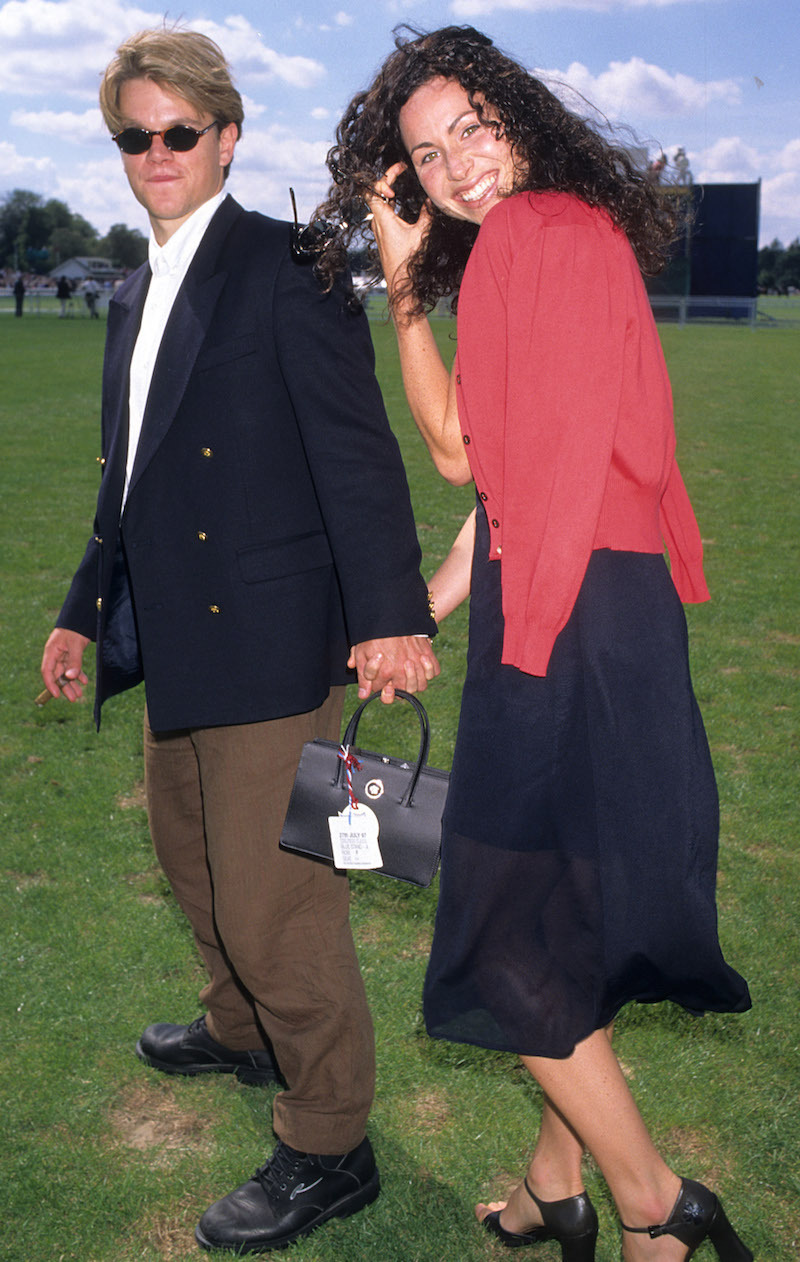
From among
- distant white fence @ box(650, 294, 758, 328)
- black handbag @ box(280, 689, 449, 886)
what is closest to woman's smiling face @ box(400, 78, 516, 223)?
black handbag @ box(280, 689, 449, 886)

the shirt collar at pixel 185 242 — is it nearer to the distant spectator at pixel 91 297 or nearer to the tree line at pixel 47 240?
the distant spectator at pixel 91 297

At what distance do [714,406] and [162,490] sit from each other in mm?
17708

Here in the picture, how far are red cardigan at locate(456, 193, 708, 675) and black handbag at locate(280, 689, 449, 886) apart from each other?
0.49m

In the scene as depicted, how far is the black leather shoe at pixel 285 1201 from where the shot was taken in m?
2.66

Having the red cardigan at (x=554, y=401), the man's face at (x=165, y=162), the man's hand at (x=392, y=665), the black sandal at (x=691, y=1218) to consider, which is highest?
the man's face at (x=165, y=162)

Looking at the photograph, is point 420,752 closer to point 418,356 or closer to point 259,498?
point 259,498

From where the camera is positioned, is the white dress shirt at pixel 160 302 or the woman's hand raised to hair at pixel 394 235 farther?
the white dress shirt at pixel 160 302

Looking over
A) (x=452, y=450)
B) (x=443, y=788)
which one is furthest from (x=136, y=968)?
(x=452, y=450)

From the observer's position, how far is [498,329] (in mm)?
1987

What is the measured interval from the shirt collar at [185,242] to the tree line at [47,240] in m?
131

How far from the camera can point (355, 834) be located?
95.3 inches

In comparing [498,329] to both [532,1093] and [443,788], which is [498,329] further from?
[532,1093]

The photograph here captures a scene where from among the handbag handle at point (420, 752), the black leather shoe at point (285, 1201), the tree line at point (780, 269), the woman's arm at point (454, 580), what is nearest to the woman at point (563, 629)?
the handbag handle at point (420, 752)

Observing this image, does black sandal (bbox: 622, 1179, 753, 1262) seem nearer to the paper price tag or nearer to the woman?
the woman
